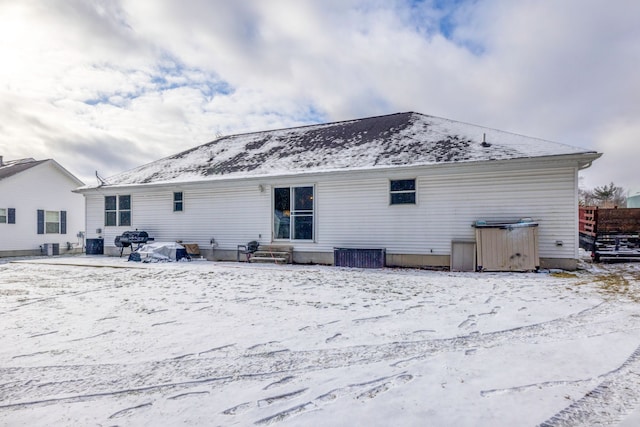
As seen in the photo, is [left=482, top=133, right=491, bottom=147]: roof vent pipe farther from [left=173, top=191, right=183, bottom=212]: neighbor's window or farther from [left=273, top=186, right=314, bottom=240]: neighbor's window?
[left=173, top=191, right=183, bottom=212]: neighbor's window

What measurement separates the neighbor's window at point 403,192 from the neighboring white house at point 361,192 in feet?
0.10

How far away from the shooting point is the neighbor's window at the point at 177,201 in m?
13.8

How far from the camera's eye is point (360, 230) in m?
11.1

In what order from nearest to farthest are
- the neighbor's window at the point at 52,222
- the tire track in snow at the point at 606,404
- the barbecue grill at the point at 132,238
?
the tire track in snow at the point at 606,404
the barbecue grill at the point at 132,238
the neighbor's window at the point at 52,222

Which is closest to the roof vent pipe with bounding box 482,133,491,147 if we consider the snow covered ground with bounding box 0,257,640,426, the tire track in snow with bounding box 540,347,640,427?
the snow covered ground with bounding box 0,257,640,426

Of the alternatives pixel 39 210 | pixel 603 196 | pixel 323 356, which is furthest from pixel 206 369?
pixel 603 196

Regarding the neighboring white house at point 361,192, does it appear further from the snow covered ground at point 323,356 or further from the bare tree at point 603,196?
the bare tree at point 603,196

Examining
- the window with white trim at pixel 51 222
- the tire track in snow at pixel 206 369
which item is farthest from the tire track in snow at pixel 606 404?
the window with white trim at pixel 51 222

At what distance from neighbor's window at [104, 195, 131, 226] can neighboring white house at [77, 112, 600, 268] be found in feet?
0.15

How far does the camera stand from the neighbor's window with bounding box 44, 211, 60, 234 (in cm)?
1939

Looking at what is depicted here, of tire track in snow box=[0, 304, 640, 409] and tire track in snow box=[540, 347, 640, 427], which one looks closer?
tire track in snow box=[540, 347, 640, 427]

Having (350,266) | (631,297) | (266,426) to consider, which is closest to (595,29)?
(631,297)

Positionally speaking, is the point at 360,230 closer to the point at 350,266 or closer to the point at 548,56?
the point at 350,266

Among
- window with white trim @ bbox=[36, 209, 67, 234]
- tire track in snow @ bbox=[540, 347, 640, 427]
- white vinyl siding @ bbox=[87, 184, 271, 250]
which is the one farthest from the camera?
window with white trim @ bbox=[36, 209, 67, 234]
